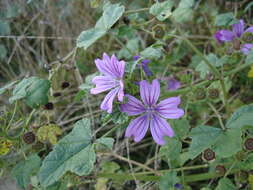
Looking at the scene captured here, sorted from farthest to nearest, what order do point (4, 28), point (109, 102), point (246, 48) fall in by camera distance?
point (4, 28) < point (246, 48) < point (109, 102)

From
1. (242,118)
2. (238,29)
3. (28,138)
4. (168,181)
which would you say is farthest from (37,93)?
(238,29)

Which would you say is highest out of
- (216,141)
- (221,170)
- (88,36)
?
(88,36)

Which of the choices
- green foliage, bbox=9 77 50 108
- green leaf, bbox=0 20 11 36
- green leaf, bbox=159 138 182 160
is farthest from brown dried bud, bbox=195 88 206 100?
green leaf, bbox=0 20 11 36

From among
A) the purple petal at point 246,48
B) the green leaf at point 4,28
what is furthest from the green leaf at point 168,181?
the green leaf at point 4,28

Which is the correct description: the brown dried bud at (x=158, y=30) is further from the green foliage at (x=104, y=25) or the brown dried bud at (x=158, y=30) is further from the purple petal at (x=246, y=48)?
the purple petal at (x=246, y=48)

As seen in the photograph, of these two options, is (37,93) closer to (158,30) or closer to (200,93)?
(158,30)

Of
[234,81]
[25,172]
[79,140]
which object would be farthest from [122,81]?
[234,81]

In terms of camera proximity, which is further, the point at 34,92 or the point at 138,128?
the point at 34,92

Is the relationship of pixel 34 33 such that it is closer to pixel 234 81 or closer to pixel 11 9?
pixel 11 9

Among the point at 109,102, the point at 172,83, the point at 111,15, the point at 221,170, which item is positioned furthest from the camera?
the point at 172,83
